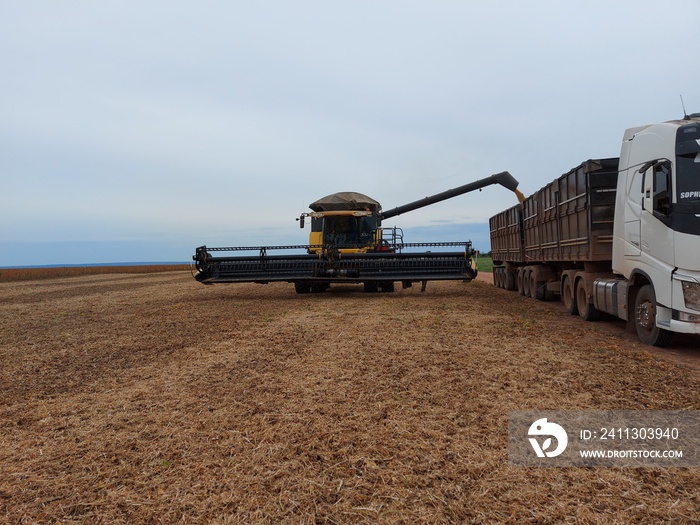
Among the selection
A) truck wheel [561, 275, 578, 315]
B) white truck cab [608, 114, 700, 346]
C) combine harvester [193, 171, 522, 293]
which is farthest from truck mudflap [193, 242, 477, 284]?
white truck cab [608, 114, 700, 346]

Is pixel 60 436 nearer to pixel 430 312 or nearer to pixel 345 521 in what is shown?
pixel 345 521

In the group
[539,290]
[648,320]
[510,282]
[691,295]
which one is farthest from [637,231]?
[510,282]

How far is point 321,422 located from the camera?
3.93m

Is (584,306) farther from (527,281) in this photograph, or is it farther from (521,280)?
(521,280)

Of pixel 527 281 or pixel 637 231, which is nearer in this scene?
pixel 637 231

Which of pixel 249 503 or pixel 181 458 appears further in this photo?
pixel 181 458

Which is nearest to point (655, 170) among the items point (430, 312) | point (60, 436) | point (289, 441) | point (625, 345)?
point (625, 345)

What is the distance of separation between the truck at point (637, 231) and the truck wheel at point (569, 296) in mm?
26

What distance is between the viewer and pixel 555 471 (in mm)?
3072

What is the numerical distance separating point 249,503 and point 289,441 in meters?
0.86

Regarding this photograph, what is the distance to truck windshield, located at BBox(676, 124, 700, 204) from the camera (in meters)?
6.36

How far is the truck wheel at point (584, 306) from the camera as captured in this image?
9.55 metres

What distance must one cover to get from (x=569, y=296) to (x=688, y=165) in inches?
202

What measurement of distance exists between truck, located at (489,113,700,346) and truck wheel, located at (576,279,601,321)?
0.02 metres
